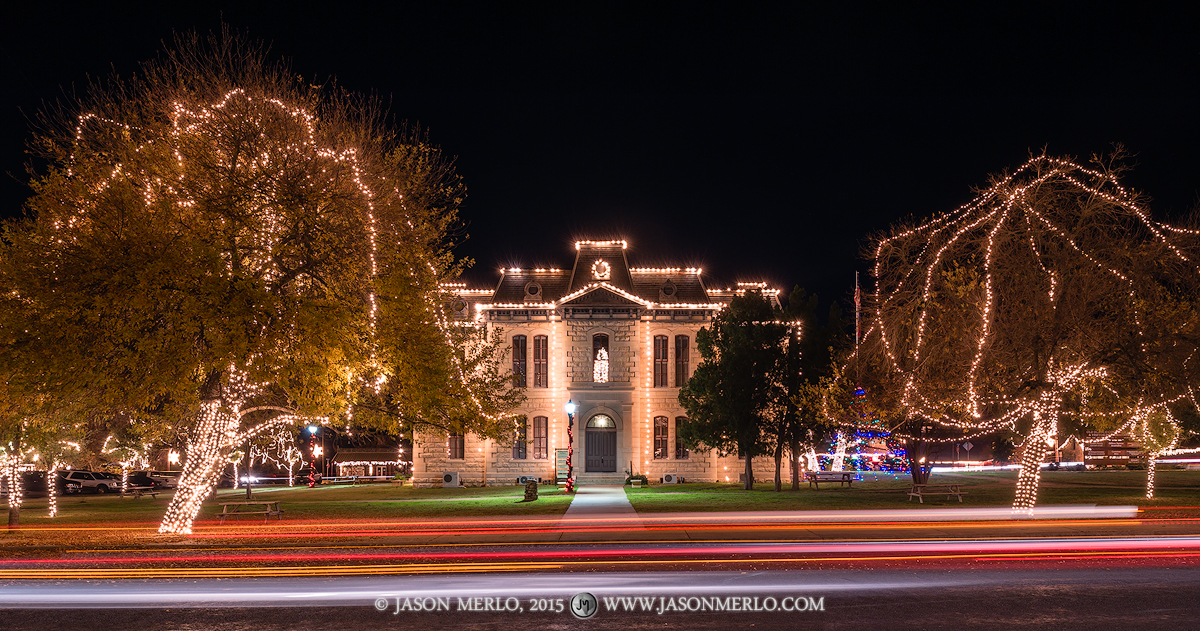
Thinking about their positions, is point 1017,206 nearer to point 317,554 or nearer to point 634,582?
point 634,582

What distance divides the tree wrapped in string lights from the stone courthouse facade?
788 inches

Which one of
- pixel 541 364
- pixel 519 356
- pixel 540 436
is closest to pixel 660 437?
pixel 540 436

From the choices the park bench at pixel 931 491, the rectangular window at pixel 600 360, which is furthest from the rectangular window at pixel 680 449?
the park bench at pixel 931 491

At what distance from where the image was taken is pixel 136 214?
17609 millimetres

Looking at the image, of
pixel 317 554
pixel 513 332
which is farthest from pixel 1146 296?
pixel 513 332

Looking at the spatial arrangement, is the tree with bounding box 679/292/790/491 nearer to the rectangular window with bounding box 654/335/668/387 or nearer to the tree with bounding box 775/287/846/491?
the tree with bounding box 775/287/846/491

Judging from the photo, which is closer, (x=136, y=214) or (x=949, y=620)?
(x=949, y=620)

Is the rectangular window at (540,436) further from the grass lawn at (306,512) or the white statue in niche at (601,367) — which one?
the grass lawn at (306,512)

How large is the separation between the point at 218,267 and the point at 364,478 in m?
41.6

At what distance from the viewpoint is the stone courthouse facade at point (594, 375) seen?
43156mm

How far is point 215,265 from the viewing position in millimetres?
16859

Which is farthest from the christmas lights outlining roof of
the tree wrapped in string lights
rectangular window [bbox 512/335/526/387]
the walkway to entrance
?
the tree wrapped in string lights

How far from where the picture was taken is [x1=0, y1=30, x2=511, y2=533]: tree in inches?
659

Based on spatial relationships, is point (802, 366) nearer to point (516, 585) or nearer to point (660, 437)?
point (660, 437)
